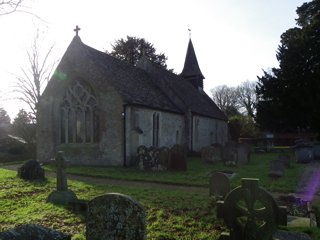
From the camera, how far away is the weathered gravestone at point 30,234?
5016 mm

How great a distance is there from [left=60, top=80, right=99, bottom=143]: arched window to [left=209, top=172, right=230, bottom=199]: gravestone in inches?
509

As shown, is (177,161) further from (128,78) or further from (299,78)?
(299,78)

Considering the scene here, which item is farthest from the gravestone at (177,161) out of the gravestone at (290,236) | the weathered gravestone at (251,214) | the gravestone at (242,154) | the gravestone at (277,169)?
the weathered gravestone at (251,214)

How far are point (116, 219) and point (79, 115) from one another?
18186 mm

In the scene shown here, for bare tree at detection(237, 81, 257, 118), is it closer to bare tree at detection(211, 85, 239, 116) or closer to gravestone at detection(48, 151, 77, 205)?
bare tree at detection(211, 85, 239, 116)

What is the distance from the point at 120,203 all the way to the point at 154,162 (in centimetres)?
1396

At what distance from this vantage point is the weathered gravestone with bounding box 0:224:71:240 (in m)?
5.02

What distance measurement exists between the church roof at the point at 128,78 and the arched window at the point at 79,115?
3.10 feet

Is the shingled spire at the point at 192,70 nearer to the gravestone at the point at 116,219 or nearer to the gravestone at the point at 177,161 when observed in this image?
the gravestone at the point at 177,161

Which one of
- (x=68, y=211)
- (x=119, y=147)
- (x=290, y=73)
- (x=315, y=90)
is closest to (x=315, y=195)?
(x=68, y=211)

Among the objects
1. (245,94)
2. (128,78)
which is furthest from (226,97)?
(128,78)

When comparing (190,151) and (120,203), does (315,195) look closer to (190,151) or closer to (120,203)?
(120,203)

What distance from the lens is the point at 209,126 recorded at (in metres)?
36.0

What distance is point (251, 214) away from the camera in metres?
5.89
